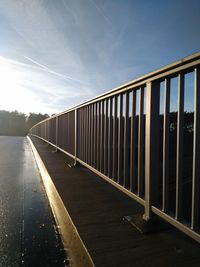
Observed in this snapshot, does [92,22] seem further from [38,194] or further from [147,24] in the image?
[38,194]

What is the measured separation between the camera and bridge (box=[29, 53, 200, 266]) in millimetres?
1690

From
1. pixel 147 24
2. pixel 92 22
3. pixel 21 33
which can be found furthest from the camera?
pixel 21 33

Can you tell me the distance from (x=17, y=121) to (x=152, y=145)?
222 ft

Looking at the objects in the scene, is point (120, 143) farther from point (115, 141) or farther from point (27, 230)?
point (27, 230)

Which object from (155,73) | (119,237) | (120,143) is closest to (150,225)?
(119,237)

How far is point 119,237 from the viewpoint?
2.00 m

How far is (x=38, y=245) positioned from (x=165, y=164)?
117 centimetres

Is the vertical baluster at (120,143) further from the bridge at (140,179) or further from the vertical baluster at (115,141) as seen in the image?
the vertical baluster at (115,141)

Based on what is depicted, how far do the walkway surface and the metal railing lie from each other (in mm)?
183

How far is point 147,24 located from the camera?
793 cm

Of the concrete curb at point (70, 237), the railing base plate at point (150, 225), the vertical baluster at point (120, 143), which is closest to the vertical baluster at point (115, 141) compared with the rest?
the vertical baluster at point (120, 143)

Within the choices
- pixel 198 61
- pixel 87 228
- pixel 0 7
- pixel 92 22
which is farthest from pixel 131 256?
pixel 92 22

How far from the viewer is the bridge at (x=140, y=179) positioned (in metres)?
1.69

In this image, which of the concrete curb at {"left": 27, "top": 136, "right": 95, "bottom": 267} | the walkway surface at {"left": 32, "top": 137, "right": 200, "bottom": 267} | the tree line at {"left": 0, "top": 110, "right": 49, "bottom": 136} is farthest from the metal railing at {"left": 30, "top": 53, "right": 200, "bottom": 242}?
the tree line at {"left": 0, "top": 110, "right": 49, "bottom": 136}
